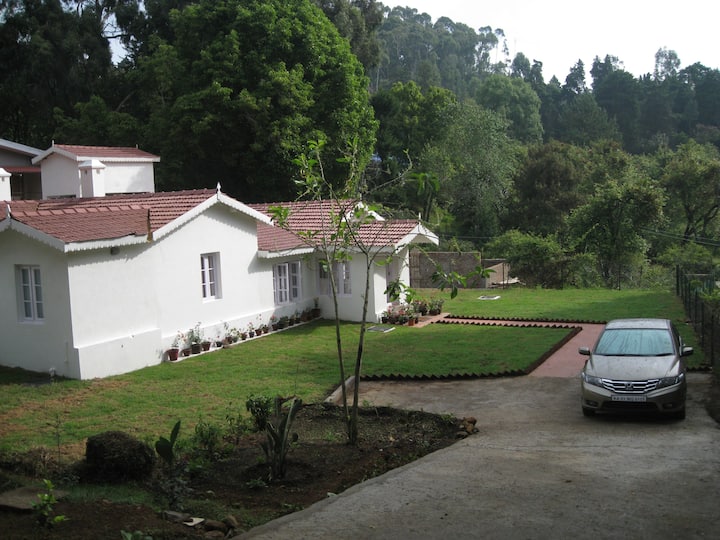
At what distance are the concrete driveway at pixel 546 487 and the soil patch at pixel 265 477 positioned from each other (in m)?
0.51

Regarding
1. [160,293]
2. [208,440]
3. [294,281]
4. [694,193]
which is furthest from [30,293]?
[694,193]

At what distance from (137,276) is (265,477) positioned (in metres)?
10.4

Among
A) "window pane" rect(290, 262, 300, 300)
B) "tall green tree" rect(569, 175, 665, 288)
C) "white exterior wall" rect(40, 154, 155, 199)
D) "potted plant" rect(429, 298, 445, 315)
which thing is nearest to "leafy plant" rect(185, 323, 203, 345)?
"window pane" rect(290, 262, 300, 300)

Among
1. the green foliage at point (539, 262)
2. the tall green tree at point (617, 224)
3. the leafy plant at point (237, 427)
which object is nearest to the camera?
the leafy plant at point (237, 427)

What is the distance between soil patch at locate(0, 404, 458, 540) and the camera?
737 cm

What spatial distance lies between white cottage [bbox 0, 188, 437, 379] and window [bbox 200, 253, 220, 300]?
0.03 m

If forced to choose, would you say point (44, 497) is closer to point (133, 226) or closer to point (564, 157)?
point (133, 226)

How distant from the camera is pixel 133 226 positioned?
61.9ft

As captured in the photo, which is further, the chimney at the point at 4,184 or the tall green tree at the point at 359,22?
the tall green tree at the point at 359,22

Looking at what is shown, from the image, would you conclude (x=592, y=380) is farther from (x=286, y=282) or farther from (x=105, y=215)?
(x=286, y=282)

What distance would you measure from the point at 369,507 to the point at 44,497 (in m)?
3.51

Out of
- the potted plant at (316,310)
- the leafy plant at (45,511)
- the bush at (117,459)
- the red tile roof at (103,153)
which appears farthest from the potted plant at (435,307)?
the leafy plant at (45,511)

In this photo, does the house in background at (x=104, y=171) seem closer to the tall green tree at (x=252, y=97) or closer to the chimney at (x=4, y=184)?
the tall green tree at (x=252, y=97)

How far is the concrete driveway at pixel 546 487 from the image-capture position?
25.8 ft
